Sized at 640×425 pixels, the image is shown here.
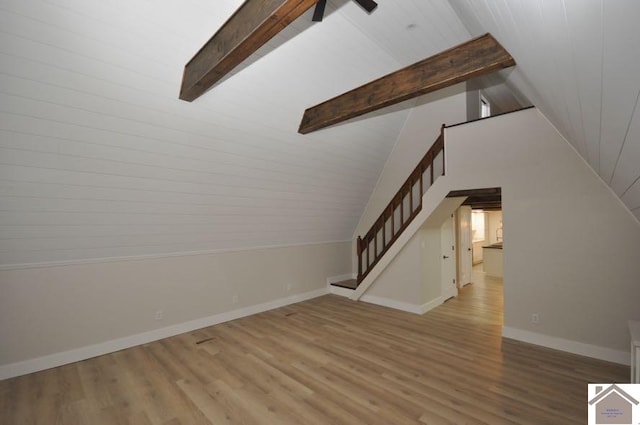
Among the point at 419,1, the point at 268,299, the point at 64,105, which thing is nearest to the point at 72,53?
the point at 64,105

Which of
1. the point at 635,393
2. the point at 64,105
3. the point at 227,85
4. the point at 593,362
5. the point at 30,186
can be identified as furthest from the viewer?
the point at 593,362

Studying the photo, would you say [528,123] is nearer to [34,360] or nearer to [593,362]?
[593,362]

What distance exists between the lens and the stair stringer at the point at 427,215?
165 inches

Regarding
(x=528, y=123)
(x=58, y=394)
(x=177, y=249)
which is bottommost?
(x=58, y=394)

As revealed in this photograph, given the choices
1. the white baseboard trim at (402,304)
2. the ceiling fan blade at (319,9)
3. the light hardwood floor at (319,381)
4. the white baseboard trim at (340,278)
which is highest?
the ceiling fan blade at (319,9)

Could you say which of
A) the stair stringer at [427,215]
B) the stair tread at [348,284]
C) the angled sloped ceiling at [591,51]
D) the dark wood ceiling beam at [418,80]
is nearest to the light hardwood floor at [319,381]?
the stair stringer at [427,215]

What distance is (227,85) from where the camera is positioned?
2758 mm

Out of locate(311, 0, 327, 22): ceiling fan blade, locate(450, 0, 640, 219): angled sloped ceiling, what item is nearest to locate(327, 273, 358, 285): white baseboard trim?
locate(311, 0, 327, 22): ceiling fan blade

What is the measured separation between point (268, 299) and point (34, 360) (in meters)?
2.86

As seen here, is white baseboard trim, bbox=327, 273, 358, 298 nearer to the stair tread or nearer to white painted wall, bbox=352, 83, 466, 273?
the stair tread

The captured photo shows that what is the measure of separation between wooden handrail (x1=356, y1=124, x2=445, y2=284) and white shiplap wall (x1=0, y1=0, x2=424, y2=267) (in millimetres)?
1107

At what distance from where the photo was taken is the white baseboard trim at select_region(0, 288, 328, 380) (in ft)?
9.32

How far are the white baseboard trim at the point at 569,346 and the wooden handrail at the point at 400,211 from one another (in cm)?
198

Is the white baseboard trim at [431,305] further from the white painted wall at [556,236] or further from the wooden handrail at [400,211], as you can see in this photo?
the white painted wall at [556,236]
